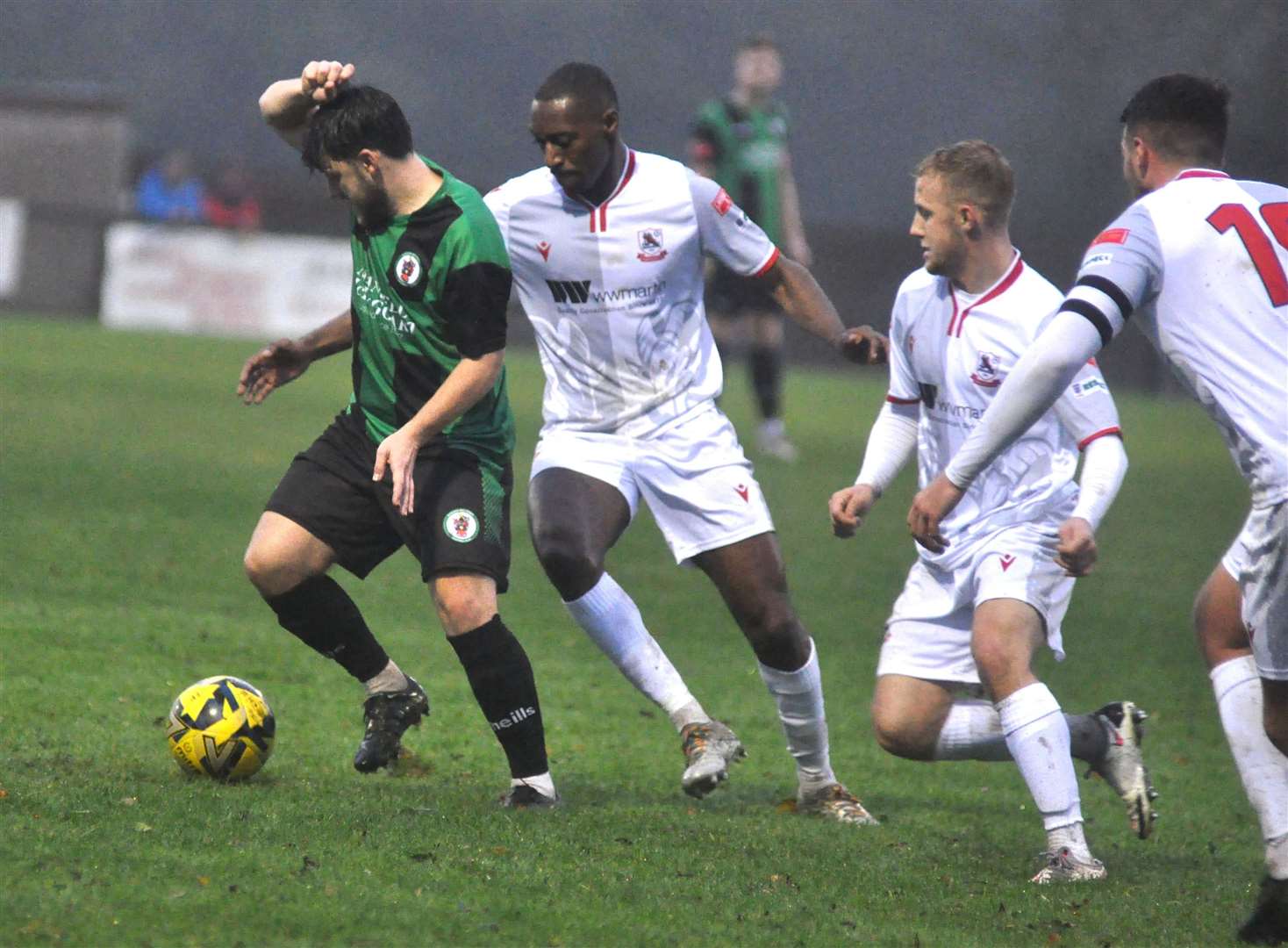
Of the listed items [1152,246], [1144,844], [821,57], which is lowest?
[1144,844]

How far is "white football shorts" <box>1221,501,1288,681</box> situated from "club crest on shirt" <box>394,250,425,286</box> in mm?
2271

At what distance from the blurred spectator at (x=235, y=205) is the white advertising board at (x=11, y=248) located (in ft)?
11.5

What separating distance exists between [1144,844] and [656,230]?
2.43 metres

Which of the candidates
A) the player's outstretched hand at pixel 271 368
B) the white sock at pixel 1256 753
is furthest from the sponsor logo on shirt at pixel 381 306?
the white sock at pixel 1256 753

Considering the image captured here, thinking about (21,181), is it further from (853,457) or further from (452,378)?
(452,378)

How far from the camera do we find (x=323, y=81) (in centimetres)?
510

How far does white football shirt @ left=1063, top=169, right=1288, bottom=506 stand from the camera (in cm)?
415

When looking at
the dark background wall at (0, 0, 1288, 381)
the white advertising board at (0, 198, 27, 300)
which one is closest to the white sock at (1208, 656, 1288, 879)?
the white advertising board at (0, 198, 27, 300)

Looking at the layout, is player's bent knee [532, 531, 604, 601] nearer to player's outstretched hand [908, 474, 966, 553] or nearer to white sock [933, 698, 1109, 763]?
white sock [933, 698, 1109, 763]

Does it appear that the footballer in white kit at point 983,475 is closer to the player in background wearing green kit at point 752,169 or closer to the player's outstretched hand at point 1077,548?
the player's outstretched hand at point 1077,548

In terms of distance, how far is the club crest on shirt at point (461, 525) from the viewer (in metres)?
5.01

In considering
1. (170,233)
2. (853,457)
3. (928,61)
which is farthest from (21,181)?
(853,457)

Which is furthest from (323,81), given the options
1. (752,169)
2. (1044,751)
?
(752,169)

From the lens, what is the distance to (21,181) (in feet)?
89.6
